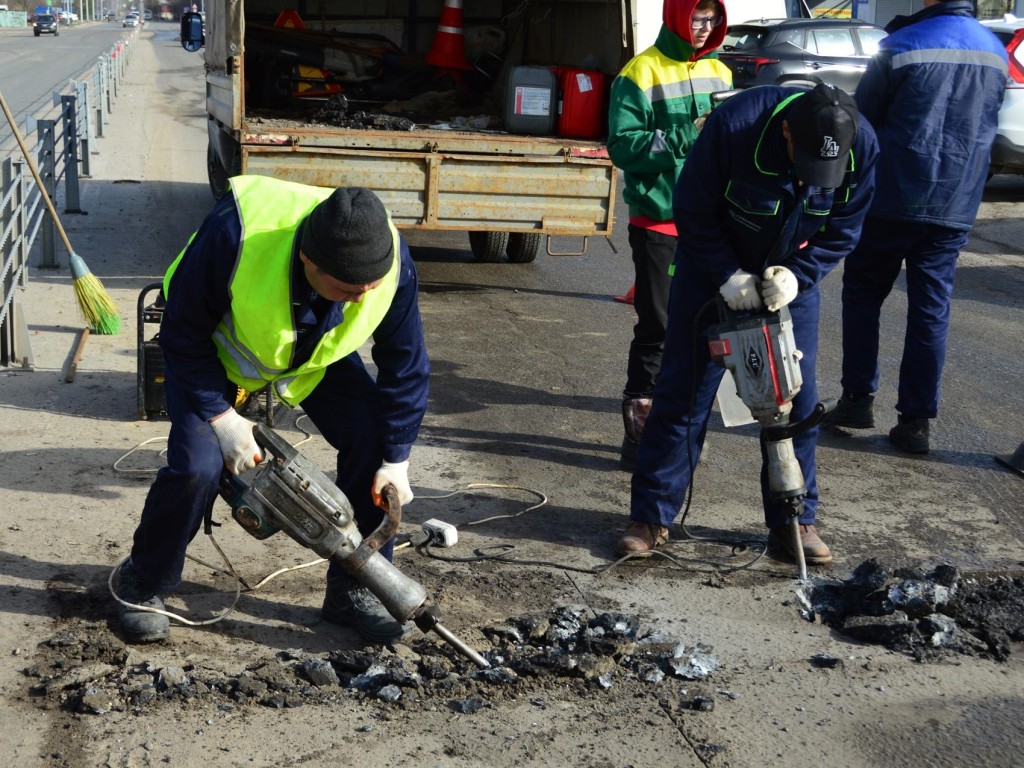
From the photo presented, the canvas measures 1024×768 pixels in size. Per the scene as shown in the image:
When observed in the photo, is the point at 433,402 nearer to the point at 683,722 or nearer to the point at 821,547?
the point at 821,547

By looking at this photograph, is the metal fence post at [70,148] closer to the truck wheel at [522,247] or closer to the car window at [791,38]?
the truck wheel at [522,247]

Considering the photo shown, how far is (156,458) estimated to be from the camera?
5098 mm

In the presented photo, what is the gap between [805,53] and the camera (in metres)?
16.4

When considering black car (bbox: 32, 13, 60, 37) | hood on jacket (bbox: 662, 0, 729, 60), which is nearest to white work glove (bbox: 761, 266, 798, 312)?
hood on jacket (bbox: 662, 0, 729, 60)

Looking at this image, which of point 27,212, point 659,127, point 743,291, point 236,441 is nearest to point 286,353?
point 236,441

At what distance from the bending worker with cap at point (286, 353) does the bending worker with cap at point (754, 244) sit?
3.78 feet

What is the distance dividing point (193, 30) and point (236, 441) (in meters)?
8.43

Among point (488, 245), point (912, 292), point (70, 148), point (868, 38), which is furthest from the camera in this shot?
point (868, 38)

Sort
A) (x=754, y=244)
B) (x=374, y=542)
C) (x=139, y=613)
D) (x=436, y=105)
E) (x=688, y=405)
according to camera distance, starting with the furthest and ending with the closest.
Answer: (x=436, y=105)
(x=688, y=405)
(x=754, y=244)
(x=139, y=613)
(x=374, y=542)

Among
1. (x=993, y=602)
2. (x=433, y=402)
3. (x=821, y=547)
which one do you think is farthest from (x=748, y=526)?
(x=433, y=402)

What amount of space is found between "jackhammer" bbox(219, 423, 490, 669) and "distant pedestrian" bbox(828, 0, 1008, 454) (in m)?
3.06

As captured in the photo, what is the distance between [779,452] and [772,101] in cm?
121

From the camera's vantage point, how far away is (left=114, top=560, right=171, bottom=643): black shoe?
3.54 m

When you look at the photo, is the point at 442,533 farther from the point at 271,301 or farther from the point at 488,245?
the point at 488,245
